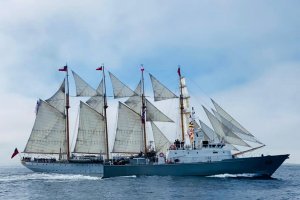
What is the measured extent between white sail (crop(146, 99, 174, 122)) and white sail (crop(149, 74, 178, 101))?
229 cm

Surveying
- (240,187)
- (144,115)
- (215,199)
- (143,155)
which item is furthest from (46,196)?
(144,115)

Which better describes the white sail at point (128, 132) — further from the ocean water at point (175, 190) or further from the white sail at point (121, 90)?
the ocean water at point (175, 190)

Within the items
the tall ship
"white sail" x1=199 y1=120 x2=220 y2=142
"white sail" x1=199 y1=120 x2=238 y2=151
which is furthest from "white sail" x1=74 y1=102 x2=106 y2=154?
"white sail" x1=199 y1=120 x2=220 y2=142

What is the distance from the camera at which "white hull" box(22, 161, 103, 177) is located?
74.2m

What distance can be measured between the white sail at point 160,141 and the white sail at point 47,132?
67.6 ft

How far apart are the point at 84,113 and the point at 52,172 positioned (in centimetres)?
1310

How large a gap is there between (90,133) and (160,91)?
1552 centimetres

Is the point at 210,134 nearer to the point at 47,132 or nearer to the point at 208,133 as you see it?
the point at 208,133

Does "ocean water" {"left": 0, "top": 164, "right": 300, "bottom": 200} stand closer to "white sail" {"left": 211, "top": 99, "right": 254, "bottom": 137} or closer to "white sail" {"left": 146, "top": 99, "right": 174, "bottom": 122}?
"white sail" {"left": 211, "top": 99, "right": 254, "bottom": 137}

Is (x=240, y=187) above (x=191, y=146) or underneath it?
underneath

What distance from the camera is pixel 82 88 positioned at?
7850cm

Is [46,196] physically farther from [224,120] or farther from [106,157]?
[106,157]

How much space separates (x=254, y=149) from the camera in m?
59.6

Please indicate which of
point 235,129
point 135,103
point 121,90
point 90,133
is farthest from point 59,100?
point 235,129
